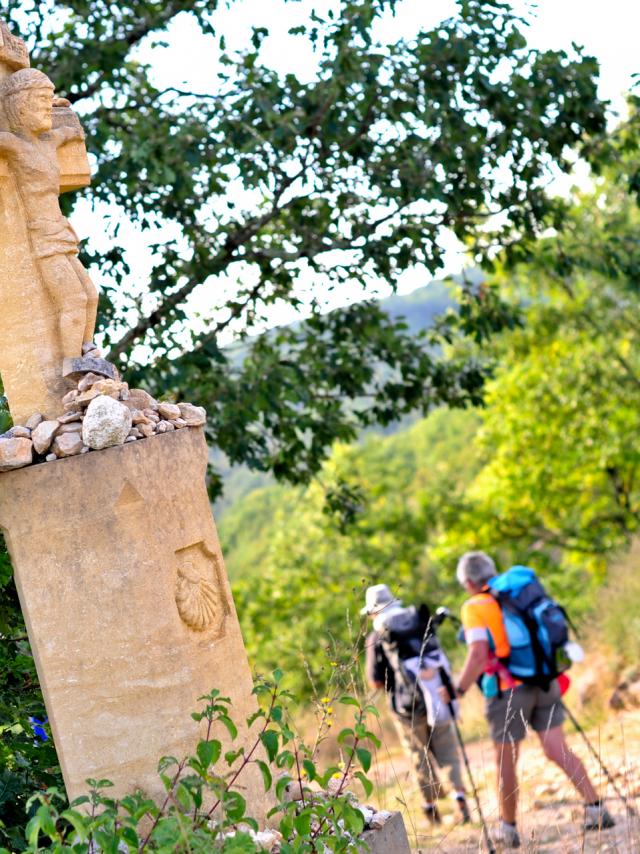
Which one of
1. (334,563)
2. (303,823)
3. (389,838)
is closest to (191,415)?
(303,823)

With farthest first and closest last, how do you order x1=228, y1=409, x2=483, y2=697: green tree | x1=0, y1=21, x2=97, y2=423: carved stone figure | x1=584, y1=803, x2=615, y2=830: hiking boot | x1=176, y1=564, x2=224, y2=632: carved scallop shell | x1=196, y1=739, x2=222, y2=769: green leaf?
x1=228, y1=409, x2=483, y2=697: green tree < x1=584, y1=803, x2=615, y2=830: hiking boot < x1=0, y1=21, x2=97, y2=423: carved stone figure < x1=176, y1=564, x2=224, y2=632: carved scallop shell < x1=196, y1=739, x2=222, y2=769: green leaf

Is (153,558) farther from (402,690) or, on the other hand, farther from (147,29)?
(147,29)

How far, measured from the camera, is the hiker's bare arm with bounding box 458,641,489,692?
6.55 metres

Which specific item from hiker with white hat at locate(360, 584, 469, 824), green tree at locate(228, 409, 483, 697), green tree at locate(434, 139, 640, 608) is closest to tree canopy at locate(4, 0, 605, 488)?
hiker with white hat at locate(360, 584, 469, 824)

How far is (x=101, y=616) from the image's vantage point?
3898 mm

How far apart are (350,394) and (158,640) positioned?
4.73m

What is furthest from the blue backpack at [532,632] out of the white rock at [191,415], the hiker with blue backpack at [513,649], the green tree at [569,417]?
the green tree at [569,417]

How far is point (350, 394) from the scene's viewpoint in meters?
8.48

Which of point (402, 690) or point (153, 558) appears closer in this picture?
point (153, 558)

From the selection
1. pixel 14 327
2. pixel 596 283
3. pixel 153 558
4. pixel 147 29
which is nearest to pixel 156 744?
pixel 153 558

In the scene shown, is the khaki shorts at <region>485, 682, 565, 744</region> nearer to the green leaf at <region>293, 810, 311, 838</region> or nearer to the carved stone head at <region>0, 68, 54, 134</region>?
the green leaf at <region>293, 810, 311, 838</region>

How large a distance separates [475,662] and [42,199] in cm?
375

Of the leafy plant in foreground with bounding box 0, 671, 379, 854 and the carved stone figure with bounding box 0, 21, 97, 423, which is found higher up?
the carved stone figure with bounding box 0, 21, 97, 423

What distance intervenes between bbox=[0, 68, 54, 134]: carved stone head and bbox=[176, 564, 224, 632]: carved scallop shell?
1.81m
